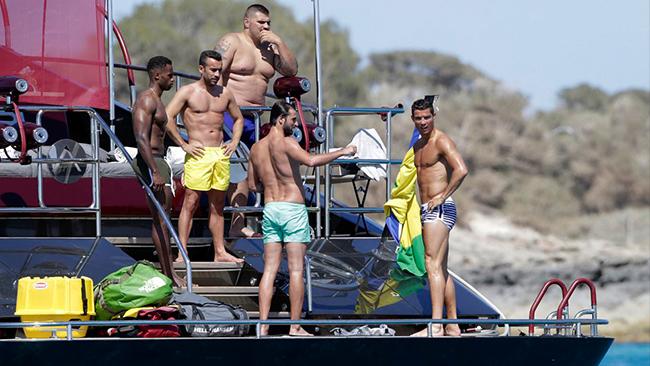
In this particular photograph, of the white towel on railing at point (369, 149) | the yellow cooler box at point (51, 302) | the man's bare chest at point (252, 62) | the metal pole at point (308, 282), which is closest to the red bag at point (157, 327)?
the yellow cooler box at point (51, 302)

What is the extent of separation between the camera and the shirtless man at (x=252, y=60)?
48.4 feet

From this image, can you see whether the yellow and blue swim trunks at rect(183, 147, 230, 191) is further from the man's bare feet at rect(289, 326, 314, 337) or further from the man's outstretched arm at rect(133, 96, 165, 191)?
the man's bare feet at rect(289, 326, 314, 337)

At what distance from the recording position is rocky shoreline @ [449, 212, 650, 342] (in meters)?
31.6

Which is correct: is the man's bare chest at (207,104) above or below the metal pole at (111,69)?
below

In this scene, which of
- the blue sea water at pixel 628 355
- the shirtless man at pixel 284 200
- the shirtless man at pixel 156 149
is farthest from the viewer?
the blue sea water at pixel 628 355

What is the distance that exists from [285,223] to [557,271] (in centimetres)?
2158

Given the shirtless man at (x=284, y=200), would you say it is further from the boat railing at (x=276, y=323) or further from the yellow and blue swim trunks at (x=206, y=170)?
the yellow and blue swim trunks at (x=206, y=170)

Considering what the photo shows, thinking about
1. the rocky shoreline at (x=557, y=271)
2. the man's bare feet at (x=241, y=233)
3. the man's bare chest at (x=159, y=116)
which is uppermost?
the man's bare chest at (x=159, y=116)

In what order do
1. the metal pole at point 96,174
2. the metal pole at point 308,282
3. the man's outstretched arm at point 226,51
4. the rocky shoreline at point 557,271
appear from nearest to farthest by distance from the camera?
the metal pole at point 308,282
the metal pole at point 96,174
the man's outstretched arm at point 226,51
the rocky shoreline at point 557,271

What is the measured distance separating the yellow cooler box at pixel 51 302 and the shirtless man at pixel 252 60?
3.36 m

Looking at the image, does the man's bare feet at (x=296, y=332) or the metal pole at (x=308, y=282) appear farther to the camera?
the metal pole at (x=308, y=282)

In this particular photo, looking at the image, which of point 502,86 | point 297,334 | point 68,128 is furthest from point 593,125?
point 297,334

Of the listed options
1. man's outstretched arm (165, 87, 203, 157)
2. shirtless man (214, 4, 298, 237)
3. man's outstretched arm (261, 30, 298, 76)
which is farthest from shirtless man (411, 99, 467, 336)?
shirtless man (214, 4, 298, 237)

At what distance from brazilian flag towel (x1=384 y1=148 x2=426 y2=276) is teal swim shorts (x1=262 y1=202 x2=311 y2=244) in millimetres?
996
